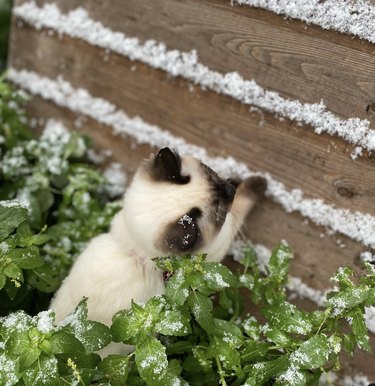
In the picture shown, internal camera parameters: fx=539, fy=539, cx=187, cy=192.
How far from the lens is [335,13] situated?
1936 millimetres

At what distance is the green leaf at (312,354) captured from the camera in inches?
63.7

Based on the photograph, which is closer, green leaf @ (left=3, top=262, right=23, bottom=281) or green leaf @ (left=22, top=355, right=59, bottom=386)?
green leaf @ (left=22, top=355, right=59, bottom=386)

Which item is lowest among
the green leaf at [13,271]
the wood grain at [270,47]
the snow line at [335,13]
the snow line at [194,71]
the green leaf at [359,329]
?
the green leaf at [13,271]

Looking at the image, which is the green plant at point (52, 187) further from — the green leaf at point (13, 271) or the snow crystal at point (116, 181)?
the green leaf at point (13, 271)

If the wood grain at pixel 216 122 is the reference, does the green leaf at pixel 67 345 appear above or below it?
below

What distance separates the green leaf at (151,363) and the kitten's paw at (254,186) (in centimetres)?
88

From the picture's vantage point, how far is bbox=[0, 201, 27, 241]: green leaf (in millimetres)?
1960

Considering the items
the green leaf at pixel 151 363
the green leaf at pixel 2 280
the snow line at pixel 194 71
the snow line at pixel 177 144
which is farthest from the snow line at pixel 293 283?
the green leaf at pixel 2 280

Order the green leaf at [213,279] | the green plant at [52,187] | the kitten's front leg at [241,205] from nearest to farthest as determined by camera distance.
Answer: the green leaf at [213,279]
the kitten's front leg at [241,205]
the green plant at [52,187]

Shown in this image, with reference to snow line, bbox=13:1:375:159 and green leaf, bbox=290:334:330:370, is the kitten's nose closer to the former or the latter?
snow line, bbox=13:1:375:159

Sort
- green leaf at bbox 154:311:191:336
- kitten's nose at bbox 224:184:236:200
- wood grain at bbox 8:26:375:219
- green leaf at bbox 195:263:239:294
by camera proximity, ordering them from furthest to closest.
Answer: wood grain at bbox 8:26:375:219, kitten's nose at bbox 224:184:236:200, green leaf at bbox 195:263:239:294, green leaf at bbox 154:311:191:336

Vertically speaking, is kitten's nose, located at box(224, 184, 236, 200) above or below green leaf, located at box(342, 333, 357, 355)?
above

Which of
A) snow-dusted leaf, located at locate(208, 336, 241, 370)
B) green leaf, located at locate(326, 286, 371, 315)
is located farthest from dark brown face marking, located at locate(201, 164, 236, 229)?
green leaf, located at locate(326, 286, 371, 315)

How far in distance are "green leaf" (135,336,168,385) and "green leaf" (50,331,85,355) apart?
176 millimetres
